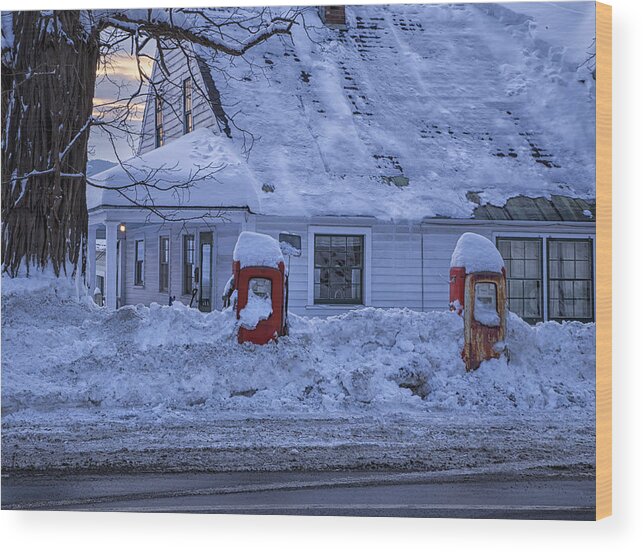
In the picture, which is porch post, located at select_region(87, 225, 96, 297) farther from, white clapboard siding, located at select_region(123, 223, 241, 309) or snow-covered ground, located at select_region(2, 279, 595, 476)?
white clapboard siding, located at select_region(123, 223, 241, 309)

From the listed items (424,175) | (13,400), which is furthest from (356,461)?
(13,400)

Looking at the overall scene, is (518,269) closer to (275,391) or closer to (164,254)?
(275,391)

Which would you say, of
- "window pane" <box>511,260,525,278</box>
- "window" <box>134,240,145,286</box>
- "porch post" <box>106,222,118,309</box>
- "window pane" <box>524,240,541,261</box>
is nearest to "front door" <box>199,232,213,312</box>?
"window" <box>134,240,145,286</box>

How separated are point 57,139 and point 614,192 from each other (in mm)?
5184

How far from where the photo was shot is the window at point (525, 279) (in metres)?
8.24

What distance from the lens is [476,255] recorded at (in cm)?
827

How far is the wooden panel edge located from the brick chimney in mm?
2299

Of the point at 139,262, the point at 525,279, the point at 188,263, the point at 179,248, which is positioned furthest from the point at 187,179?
the point at 525,279

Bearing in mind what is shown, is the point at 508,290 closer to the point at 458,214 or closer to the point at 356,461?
the point at 458,214

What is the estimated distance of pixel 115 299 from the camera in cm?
848

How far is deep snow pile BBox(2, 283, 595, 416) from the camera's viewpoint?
27.1 feet

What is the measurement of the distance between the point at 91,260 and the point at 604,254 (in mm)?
4767

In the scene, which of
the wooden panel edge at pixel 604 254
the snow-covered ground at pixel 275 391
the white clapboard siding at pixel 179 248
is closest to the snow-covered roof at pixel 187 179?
the white clapboard siding at pixel 179 248

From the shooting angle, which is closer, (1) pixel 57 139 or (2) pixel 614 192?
(2) pixel 614 192
